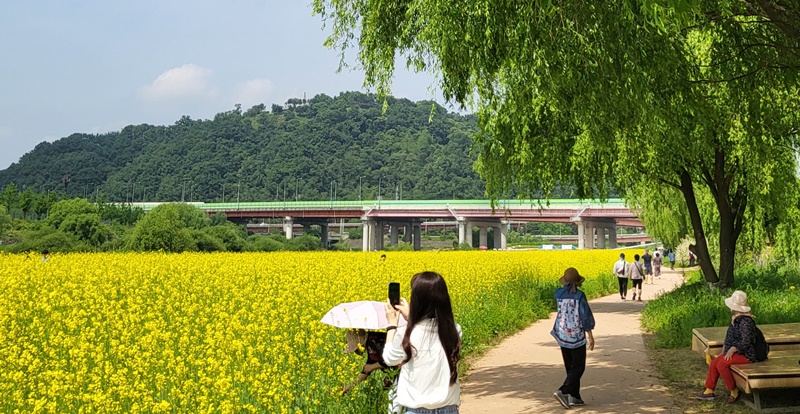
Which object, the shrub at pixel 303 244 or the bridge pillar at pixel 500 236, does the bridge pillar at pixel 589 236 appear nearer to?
the bridge pillar at pixel 500 236

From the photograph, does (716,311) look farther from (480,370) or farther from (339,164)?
(339,164)

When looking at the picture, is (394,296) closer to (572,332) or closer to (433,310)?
(433,310)

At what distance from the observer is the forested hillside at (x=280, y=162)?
5659 inches

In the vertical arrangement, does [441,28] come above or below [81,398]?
above

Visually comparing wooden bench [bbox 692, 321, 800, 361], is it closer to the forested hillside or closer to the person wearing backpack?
the person wearing backpack

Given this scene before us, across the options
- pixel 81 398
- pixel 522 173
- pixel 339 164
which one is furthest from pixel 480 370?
pixel 339 164

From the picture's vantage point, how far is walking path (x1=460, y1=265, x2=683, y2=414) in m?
8.38

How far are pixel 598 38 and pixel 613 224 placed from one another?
83023 mm

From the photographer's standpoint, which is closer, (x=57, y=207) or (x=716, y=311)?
(x=716, y=311)

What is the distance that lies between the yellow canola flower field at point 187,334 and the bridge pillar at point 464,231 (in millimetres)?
70804

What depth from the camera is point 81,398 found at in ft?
18.6

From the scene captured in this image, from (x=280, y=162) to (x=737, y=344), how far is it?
145 meters

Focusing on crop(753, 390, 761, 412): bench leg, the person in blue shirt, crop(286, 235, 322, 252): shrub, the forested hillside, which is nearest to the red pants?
crop(753, 390, 761, 412): bench leg

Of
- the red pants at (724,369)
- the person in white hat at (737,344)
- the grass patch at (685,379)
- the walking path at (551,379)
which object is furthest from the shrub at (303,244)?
the person in white hat at (737,344)
